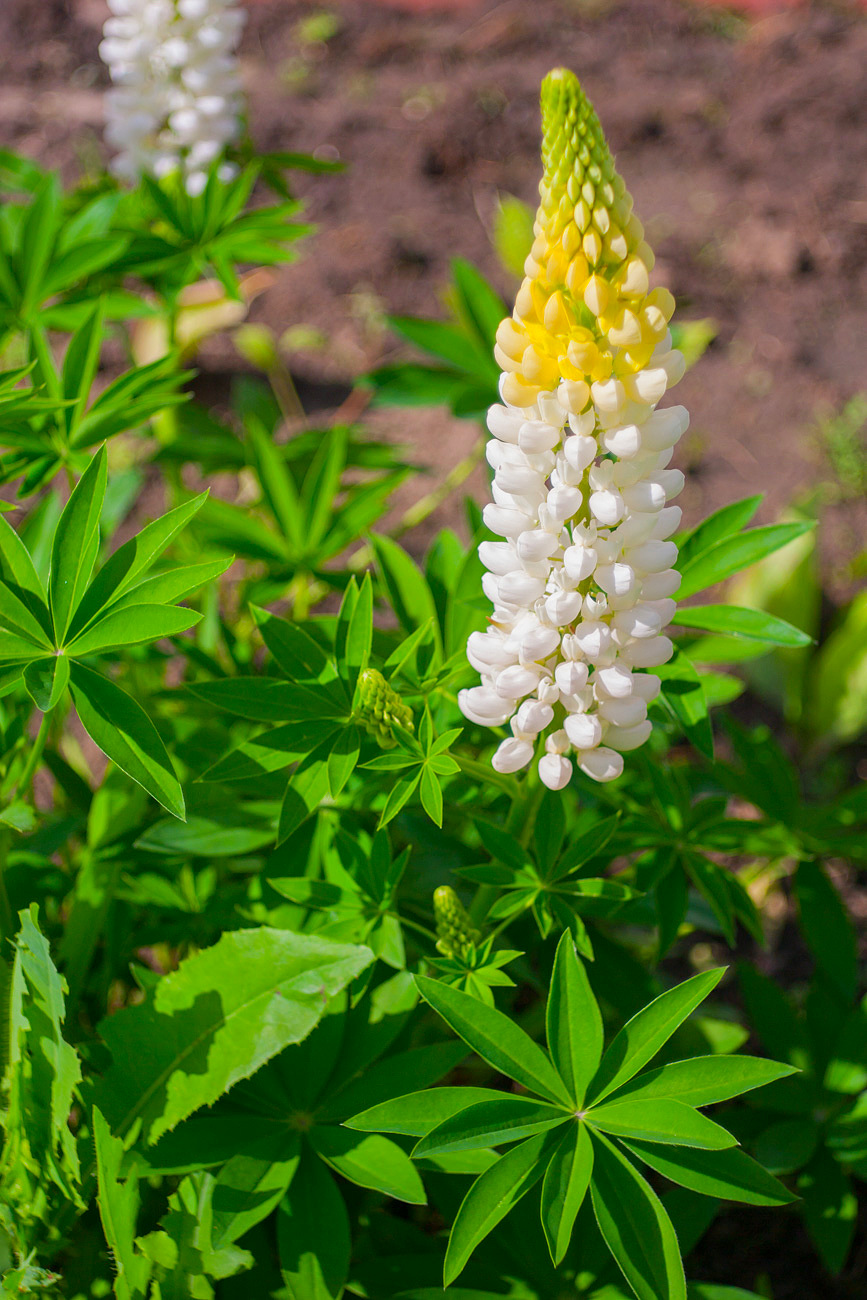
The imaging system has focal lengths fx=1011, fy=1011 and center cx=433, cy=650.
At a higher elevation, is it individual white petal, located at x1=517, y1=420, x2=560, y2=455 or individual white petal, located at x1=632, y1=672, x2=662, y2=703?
individual white petal, located at x1=517, y1=420, x2=560, y2=455

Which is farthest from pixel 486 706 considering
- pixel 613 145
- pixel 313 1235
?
pixel 613 145

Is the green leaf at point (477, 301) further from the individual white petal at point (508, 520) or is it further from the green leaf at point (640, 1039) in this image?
the green leaf at point (640, 1039)

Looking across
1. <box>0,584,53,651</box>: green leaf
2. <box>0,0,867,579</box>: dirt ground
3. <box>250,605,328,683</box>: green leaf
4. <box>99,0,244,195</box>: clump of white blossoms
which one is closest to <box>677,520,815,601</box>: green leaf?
<box>250,605,328,683</box>: green leaf

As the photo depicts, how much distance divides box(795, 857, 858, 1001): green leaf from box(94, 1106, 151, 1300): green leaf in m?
1.05

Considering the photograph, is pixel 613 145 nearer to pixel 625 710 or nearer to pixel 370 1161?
pixel 625 710

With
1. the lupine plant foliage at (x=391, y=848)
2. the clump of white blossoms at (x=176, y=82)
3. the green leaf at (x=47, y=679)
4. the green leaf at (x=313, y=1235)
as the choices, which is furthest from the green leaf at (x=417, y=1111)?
the clump of white blossoms at (x=176, y=82)

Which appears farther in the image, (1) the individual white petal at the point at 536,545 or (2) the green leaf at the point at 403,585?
(2) the green leaf at the point at 403,585

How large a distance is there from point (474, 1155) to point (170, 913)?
60 centimetres

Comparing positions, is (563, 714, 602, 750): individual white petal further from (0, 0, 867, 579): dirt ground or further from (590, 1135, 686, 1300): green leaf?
(0, 0, 867, 579): dirt ground

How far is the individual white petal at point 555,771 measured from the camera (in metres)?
1.11

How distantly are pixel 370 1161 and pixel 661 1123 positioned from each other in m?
0.37

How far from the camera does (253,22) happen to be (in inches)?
162

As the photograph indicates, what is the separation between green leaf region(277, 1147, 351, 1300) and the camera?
1.17 m

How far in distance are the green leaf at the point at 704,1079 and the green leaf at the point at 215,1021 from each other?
1.12 ft
